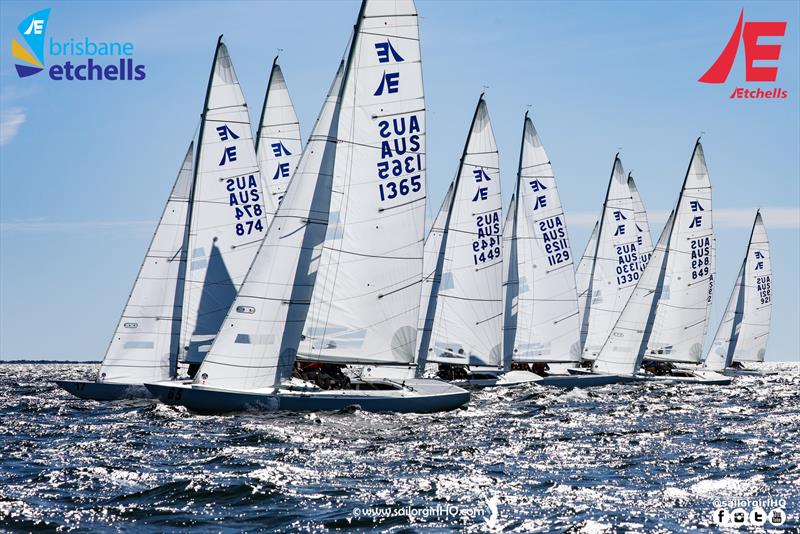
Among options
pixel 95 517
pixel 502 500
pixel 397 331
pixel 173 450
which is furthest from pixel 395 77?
pixel 95 517

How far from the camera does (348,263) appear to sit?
2583cm

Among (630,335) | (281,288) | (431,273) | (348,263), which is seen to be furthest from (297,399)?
(630,335)

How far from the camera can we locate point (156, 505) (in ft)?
42.6

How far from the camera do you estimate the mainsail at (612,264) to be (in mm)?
52156

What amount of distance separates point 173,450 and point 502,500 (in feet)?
22.5

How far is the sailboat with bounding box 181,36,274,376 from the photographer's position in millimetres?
31172

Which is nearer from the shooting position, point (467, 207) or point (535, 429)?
point (535, 429)

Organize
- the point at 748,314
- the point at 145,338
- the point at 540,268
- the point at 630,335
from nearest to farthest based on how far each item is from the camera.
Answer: the point at 145,338 < the point at 540,268 < the point at 630,335 < the point at 748,314

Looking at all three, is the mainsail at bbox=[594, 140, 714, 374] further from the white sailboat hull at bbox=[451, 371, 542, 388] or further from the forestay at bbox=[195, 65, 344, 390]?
the forestay at bbox=[195, 65, 344, 390]

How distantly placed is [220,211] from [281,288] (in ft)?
27.5

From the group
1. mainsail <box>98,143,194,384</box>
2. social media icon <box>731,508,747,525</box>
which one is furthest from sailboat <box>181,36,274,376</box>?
social media icon <box>731,508,747,525</box>

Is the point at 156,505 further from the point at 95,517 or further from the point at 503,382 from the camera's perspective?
the point at 503,382

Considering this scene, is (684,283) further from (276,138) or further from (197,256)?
(197,256)

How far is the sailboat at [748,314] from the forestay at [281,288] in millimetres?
41233
